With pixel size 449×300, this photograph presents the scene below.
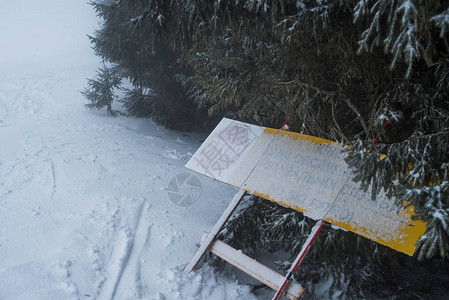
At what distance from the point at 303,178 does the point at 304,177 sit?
17 mm

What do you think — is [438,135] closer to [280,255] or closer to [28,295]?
[280,255]

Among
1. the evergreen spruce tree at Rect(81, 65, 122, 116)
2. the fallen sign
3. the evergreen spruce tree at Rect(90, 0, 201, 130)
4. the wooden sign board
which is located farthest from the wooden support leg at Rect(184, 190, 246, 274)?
the evergreen spruce tree at Rect(81, 65, 122, 116)

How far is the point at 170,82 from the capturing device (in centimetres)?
1160

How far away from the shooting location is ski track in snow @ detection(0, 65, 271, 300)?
4016mm

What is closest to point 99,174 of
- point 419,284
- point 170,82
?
point 170,82

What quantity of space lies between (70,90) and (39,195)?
521 inches

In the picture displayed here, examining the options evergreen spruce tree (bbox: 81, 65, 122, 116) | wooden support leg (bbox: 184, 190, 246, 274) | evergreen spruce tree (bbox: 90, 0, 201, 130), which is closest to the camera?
wooden support leg (bbox: 184, 190, 246, 274)

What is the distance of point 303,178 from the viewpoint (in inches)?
136

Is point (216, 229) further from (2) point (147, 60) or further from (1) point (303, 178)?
(2) point (147, 60)

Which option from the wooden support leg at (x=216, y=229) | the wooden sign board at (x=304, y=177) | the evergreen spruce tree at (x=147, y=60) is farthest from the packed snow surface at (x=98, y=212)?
the wooden sign board at (x=304, y=177)

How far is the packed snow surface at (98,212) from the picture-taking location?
A: 4043 millimetres

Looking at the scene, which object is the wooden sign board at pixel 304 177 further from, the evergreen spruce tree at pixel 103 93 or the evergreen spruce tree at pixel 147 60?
the evergreen spruce tree at pixel 103 93

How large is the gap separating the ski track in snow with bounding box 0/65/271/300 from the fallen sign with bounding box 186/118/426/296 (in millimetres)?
669

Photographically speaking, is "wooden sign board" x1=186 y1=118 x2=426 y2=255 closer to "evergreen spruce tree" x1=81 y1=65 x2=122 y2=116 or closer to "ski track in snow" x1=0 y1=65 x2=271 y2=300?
"ski track in snow" x1=0 y1=65 x2=271 y2=300
